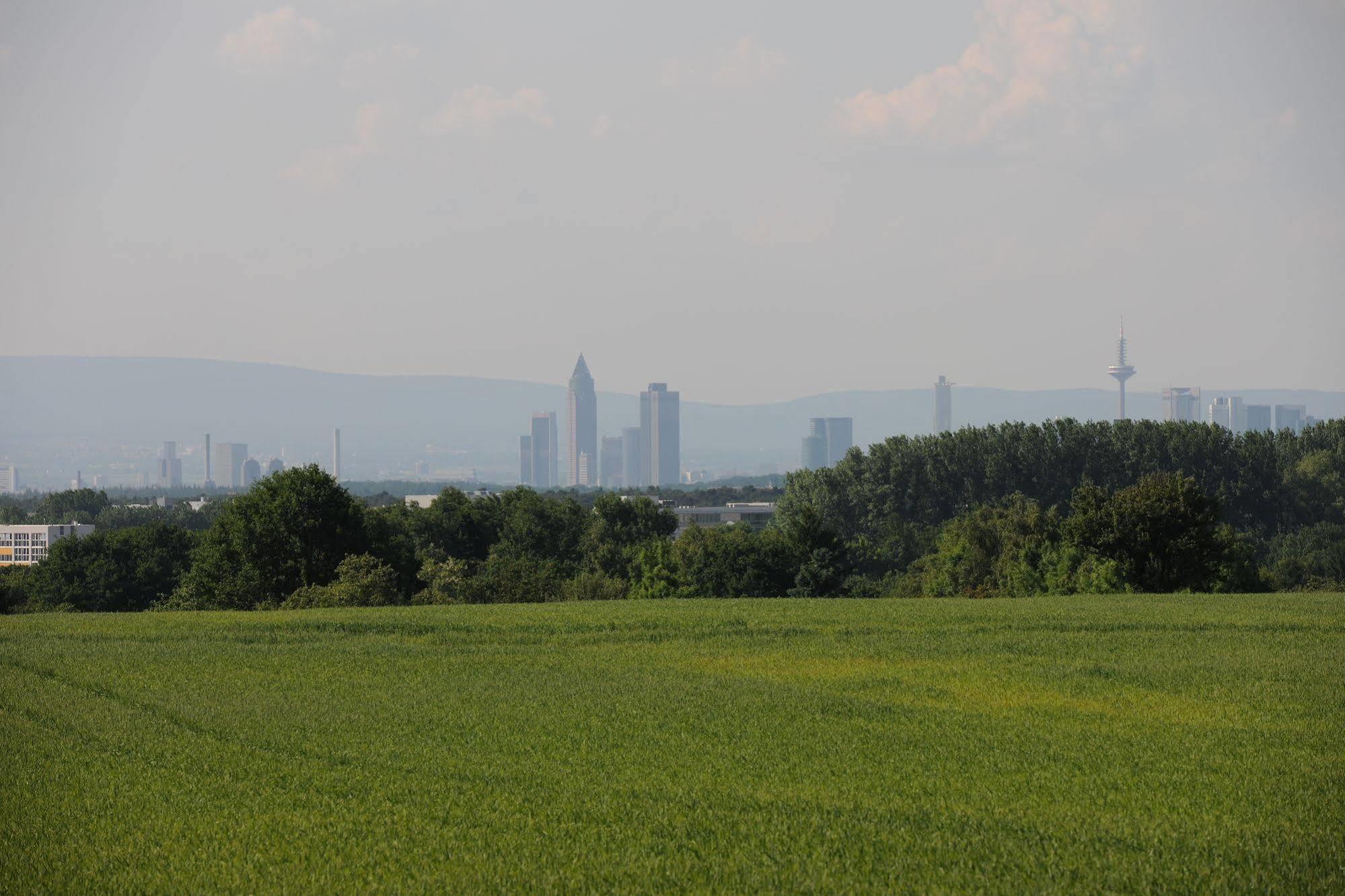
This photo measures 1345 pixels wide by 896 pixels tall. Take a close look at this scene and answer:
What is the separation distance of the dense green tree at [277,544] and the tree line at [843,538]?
0.08 meters

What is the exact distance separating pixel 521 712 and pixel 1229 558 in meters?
40.9

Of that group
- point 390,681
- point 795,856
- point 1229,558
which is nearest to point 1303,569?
point 1229,558

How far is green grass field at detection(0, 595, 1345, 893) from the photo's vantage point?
1235 cm

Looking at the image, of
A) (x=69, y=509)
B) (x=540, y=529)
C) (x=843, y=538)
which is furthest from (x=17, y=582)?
(x=69, y=509)

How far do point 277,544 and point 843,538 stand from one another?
5212cm

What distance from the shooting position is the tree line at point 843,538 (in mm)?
49094

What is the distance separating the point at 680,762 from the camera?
17.0 m

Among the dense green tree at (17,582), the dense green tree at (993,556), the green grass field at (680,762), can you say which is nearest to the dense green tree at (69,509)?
the dense green tree at (17,582)

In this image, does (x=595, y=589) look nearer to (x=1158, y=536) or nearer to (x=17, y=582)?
(x=1158, y=536)

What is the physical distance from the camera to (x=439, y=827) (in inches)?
542

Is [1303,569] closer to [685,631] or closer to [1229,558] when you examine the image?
[1229,558]

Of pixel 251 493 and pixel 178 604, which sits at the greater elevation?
pixel 251 493

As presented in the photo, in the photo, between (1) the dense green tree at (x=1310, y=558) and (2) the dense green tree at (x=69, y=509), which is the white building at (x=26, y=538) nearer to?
(2) the dense green tree at (x=69, y=509)

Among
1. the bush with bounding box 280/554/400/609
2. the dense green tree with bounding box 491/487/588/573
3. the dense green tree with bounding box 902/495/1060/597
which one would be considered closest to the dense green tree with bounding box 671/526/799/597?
the dense green tree with bounding box 902/495/1060/597
